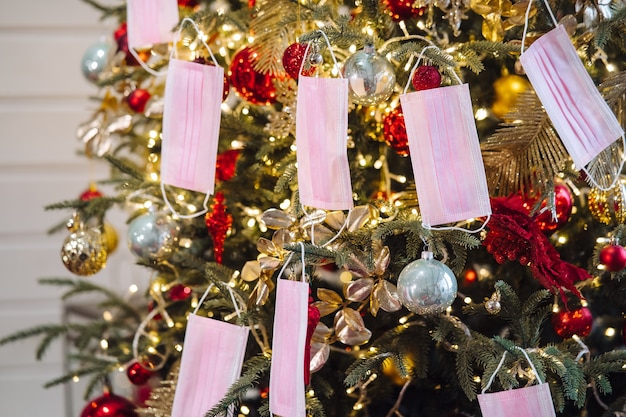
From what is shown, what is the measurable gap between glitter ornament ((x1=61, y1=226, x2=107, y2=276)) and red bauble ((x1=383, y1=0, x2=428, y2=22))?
0.57 meters

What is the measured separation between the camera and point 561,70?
0.74 meters

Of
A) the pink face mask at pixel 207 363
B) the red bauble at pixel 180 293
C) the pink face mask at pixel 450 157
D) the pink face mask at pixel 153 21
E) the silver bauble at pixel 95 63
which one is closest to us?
the pink face mask at pixel 450 157

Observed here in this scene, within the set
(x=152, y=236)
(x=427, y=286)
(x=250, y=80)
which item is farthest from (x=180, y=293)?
(x=427, y=286)

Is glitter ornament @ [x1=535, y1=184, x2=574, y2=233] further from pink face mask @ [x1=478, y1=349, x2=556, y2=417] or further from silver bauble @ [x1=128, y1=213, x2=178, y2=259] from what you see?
silver bauble @ [x1=128, y1=213, x2=178, y2=259]

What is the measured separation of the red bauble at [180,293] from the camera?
1082 millimetres

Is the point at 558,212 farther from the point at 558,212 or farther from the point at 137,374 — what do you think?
the point at 137,374

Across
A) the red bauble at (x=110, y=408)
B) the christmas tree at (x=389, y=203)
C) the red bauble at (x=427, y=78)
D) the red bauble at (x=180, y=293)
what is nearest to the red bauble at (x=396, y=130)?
the christmas tree at (x=389, y=203)

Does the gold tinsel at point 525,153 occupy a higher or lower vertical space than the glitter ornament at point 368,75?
lower

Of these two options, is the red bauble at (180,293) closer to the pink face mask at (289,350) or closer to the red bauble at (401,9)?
the pink face mask at (289,350)

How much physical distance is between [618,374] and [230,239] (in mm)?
579

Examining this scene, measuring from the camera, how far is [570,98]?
735mm

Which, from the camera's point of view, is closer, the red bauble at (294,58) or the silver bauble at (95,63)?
the red bauble at (294,58)

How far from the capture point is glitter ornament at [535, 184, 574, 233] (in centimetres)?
85

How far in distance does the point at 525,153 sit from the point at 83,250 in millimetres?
674
